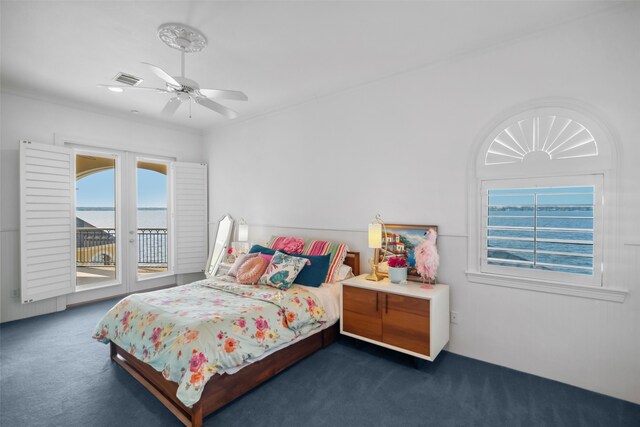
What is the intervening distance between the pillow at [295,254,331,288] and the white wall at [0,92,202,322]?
3.55m

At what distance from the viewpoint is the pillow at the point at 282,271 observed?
323 cm

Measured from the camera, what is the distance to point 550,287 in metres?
2.58

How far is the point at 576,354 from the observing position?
248 centimetres

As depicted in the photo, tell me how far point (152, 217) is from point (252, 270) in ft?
10.2

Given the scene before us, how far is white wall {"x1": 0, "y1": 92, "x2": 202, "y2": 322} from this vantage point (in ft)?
12.7

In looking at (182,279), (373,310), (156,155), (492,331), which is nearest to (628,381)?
(492,331)

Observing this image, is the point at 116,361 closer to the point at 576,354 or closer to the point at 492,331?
the point at 492,331

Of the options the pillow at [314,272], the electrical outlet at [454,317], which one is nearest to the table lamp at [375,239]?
the pillow at [314,272]

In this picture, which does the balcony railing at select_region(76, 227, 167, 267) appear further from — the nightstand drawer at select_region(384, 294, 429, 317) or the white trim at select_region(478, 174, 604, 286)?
the white trim at select_region(478, 174, 604, 286)

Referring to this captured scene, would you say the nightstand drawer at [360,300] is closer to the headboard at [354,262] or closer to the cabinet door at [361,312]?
the cabinet door at [361,312]

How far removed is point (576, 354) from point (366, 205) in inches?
91.0

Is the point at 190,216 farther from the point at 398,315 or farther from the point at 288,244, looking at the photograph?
the point at 398,315

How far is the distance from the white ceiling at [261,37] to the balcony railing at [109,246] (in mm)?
2308

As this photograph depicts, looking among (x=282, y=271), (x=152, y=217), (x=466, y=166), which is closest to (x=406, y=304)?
(x=282, y=271)
